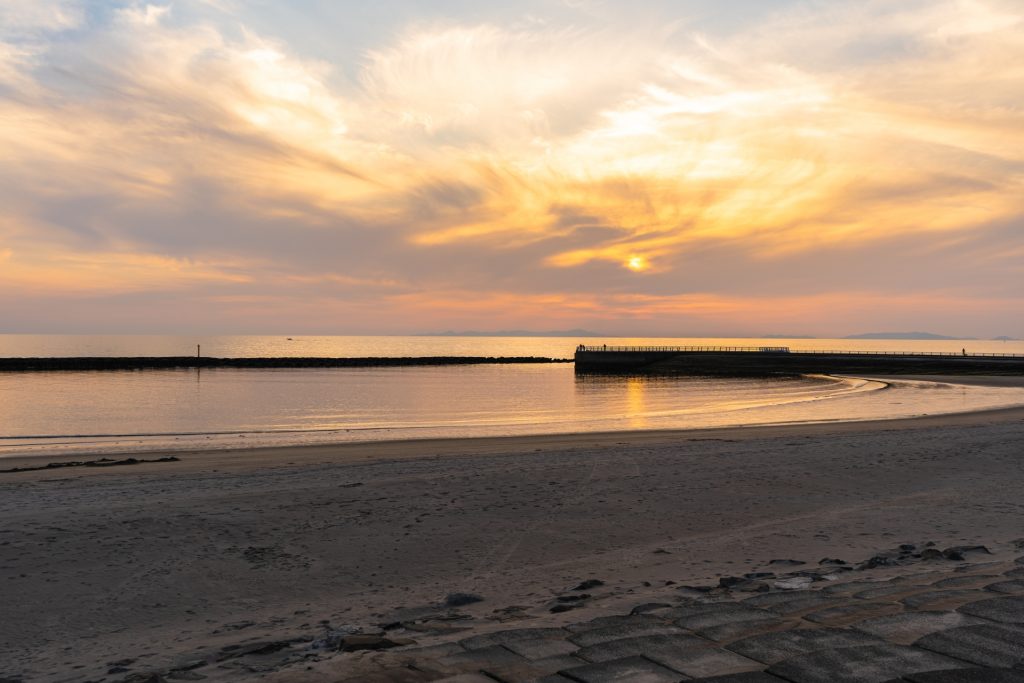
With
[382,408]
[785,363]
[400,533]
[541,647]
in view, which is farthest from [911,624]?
[785,363]

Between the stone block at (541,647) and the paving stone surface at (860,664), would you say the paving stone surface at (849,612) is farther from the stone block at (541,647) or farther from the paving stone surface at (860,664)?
the stone block at (541,647)

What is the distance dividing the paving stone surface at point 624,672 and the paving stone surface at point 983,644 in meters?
1.92

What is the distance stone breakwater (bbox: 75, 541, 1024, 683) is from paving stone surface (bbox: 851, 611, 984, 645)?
13 millimetres

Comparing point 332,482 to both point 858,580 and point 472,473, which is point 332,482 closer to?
point 472,473

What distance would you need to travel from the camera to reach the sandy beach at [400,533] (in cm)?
694

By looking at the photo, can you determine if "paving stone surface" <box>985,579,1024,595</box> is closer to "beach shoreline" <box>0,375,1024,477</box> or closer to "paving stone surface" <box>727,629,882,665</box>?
"paving stone surface" <box>727,629,882,665</box>

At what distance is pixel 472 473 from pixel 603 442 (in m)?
8.24

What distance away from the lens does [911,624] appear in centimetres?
546

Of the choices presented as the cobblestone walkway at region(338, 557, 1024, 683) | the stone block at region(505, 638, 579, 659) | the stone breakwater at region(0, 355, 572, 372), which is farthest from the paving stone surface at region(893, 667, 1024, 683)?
the stone breakwater at region(0, 355, 572, 372)

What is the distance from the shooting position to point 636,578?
8.08 metres

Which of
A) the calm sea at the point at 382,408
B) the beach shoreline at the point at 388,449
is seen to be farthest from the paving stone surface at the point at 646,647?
the calm sea at the point at 382,408

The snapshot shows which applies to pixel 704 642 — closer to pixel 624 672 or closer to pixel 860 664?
pixel 624 672

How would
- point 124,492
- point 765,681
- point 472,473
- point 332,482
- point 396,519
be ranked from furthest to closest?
point 472,473 < point 332,482 < point 124,492 < point 396,519 < point 765,681

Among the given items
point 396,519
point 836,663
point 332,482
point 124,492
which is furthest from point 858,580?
point 124,492
